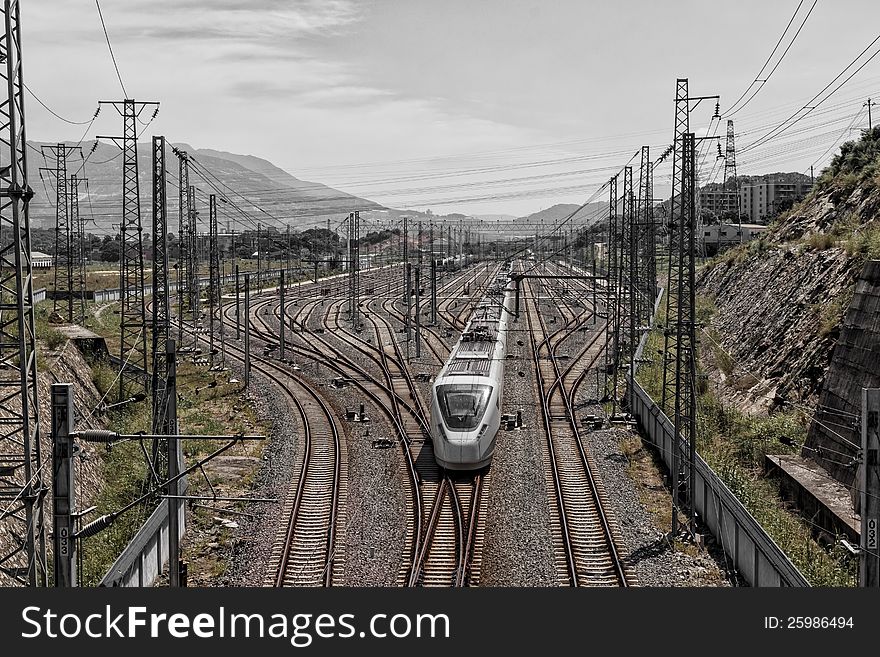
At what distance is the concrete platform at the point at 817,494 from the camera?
14.5 m

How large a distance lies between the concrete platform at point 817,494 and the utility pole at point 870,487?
4811 millimetres

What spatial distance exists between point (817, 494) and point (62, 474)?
12.8 metres

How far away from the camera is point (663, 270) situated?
6550 cm

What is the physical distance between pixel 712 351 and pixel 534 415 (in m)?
9.06

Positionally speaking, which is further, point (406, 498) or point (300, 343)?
point (300, 343)

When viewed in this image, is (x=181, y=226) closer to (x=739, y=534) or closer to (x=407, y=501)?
(x=407, y=501)

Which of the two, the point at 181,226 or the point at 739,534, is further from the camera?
the point at 181,226

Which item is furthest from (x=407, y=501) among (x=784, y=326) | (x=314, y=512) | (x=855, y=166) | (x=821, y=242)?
(x=855, y=166)

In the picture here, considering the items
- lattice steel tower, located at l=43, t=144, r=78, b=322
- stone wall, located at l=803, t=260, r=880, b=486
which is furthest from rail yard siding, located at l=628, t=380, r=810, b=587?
lattice steel tower, located at l=43, t=144, r=78, b=322

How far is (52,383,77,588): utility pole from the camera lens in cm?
918

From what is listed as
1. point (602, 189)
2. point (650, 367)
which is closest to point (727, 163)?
point (602, 189)

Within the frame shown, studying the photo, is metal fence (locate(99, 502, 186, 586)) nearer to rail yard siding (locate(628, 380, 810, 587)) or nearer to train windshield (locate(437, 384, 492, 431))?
train windshield (locate(437, 384, 492, 431))

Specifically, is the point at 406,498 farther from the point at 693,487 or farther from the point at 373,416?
A: the point at 373,416

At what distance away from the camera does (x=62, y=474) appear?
30.3 feet
